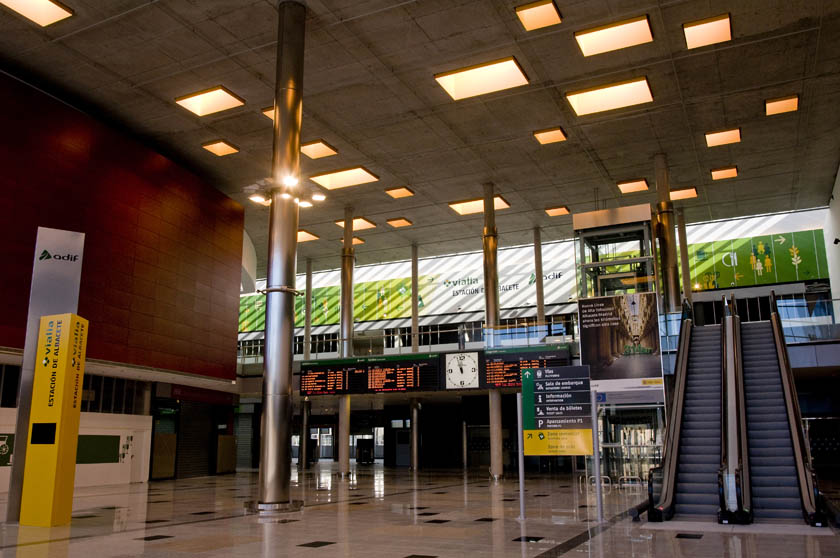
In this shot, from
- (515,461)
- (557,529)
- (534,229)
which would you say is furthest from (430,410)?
(557,529)

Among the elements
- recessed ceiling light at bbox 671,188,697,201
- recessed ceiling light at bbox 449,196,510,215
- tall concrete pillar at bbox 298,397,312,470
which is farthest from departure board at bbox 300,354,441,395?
recessed ceiling light at bbox 671,188,697,201

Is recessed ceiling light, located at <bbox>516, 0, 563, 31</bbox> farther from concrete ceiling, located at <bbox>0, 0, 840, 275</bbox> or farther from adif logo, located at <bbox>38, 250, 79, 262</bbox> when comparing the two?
adif logo, located at <bbox>38, 250, 79, 262</bbox>

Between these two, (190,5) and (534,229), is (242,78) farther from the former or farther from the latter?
(534,229)

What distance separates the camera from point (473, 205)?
21.9 metres

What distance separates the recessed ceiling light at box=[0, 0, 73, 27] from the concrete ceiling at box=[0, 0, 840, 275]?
0.20 m

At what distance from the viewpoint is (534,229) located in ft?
79.2

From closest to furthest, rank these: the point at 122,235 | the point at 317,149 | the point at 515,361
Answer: the point at 122,235 → the point at 317,149 → the point at 515,361

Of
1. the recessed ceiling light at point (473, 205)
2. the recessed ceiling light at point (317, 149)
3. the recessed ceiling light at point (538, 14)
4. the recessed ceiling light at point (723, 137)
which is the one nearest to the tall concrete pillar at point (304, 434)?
the recessed ceiling light at point (473, 205)

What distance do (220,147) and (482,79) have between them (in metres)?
6.80

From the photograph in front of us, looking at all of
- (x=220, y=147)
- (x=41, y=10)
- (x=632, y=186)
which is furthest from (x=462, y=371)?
(x=41, y=10)

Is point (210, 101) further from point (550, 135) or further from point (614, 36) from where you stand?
point (614, 36)

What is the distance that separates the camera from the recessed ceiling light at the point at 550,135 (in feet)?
53.6

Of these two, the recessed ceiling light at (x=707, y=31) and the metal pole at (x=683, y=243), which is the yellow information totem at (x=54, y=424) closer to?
the recessed ceiling light at (x=707, y=31)

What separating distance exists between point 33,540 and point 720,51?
13.1 m
